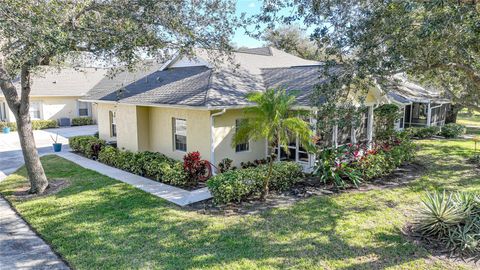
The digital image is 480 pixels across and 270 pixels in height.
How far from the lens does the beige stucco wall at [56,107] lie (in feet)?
99.9

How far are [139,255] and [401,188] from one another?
9406 mm

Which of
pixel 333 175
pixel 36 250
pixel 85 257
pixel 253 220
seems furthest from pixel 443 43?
pixel 36 250

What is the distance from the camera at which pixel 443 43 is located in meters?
9.32

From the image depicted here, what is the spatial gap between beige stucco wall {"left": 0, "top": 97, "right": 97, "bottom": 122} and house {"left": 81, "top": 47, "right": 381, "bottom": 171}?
43.0ft

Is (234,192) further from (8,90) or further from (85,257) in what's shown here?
(8,90)

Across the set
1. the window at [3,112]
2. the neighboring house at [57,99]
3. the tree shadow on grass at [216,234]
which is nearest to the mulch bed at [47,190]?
the tree shadow on grass at [216,234]

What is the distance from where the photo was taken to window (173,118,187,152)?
15.1 metres

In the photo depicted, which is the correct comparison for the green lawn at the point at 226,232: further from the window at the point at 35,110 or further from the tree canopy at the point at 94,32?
the window at the point at 35,110

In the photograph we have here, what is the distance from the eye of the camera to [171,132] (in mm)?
15562

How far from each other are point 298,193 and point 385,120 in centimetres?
891

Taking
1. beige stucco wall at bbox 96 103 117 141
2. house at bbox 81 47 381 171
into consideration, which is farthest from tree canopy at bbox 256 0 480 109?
beige stucco wall at bbox 96 103 117 141

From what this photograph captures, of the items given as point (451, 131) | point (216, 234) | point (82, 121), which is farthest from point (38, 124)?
point (451, 131)

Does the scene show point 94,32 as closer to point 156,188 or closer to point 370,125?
point 156,188

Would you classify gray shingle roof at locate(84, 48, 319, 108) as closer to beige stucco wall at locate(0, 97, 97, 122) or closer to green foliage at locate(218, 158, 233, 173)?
green foliage at locate(218, 158, 233, 173)
